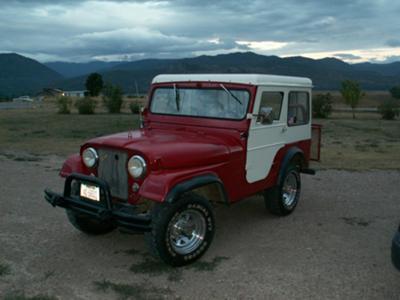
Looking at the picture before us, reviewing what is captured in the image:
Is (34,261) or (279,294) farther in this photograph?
(34,261)

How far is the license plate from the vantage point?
4.82 meters

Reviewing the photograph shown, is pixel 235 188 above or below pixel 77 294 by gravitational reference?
above

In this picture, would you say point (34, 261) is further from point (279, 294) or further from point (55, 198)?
point (279, 294)

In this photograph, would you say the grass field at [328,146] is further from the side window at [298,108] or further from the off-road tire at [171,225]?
the off-road tire at [171,225]

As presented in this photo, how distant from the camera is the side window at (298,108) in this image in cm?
671

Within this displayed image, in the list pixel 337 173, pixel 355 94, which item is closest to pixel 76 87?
pixel 355 94

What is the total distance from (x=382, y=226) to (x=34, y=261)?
4.73 m

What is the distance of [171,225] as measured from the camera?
4.71 metres

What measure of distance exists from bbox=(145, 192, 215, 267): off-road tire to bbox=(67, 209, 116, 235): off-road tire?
117 centimetres

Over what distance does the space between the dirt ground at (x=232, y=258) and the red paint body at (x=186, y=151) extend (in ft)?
2.46

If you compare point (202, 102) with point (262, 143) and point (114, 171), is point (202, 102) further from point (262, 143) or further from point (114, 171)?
point (114, 171)

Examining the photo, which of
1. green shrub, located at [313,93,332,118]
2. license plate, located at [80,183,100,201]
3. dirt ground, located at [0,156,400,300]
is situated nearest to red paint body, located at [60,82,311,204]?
license plate, located at [80,183,100,201]

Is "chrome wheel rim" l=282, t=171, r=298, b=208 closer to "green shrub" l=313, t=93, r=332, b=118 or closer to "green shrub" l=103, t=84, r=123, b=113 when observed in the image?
"green shrub" l=313, t=93, r=332, b=118

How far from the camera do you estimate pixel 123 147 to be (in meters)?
4.80
